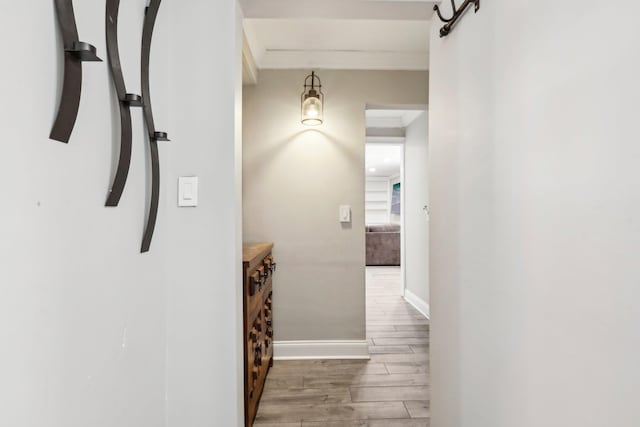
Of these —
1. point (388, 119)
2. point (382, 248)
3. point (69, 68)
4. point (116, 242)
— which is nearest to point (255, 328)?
point (116, 242)

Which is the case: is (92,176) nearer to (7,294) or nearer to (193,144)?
(7,294)

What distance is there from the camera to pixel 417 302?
4113mm

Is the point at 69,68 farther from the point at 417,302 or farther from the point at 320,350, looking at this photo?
the point at 417,302

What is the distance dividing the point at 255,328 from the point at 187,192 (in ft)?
3.19

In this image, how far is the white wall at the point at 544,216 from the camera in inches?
24.7

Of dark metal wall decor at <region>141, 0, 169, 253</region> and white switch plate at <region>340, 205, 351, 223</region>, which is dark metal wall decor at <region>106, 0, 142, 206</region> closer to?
dark metal wall decor at <region>141, 0, 169, 253</region>

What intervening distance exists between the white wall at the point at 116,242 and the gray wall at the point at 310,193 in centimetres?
136

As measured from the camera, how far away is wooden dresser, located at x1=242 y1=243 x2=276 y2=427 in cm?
168

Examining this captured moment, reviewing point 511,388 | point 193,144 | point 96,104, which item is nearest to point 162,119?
point 193,144

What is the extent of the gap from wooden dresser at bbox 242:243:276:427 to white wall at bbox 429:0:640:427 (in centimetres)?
94

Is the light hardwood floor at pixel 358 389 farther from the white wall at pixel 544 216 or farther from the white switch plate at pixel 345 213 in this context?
the white switch plate at pixel 345 213

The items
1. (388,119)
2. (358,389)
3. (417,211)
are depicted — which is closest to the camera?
(358,389)

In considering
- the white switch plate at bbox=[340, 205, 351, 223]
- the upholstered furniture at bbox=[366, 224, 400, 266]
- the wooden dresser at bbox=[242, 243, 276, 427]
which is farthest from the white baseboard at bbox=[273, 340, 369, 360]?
the upholstered furniture at bbox=[366, 224, 400, 266]

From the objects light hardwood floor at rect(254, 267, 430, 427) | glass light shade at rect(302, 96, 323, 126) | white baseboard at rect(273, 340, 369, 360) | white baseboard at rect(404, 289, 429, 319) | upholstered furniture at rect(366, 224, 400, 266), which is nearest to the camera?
light hardwood floor at rect(254, 267, 430, 427)
